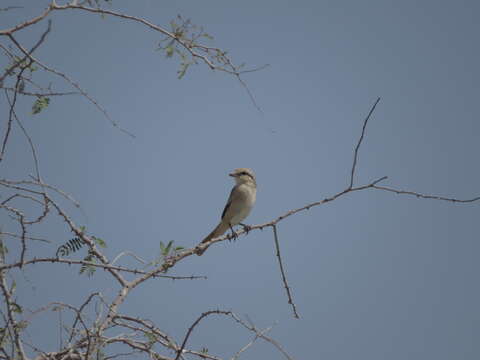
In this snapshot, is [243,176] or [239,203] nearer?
[239,203]

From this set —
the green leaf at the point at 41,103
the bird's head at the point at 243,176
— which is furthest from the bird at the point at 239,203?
the green leaf at the point at 41,103

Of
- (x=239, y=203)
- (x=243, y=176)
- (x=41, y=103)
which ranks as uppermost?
(x=243, y=176)

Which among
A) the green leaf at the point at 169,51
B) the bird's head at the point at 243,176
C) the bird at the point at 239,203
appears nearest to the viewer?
the green leaf at the point at 169,51

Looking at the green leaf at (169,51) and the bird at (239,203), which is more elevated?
the bird at (239,203)

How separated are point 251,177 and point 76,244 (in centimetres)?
582

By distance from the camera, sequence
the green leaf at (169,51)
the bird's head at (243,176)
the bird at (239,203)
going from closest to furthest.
Result: the green leaf at (169,51) < the bird at (239,203) < the bird's head at (243,176)

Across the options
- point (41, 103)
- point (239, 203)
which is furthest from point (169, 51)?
point (239, 203)

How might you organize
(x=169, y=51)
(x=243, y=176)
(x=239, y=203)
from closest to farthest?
(x=169, y=51) → (x=239, y=203) → (x=243, y=176)

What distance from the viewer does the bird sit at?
27.8 feet

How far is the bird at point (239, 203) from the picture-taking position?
27.8ft

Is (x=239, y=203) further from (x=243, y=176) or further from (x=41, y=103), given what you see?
(x=41, y=103)

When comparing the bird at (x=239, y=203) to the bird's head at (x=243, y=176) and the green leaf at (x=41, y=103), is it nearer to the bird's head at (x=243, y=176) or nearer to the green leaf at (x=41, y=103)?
the bird's head at (x=243, y=176)

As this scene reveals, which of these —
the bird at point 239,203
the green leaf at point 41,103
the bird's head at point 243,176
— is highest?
the bird's head at point 243,176

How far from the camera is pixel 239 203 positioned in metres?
8.66
